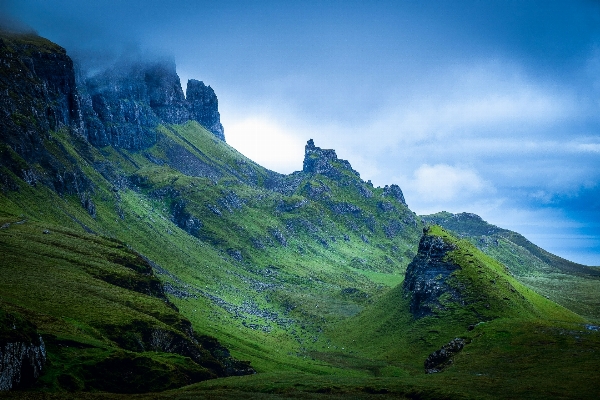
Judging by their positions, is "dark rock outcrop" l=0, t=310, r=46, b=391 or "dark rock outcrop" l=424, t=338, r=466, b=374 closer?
"dark rock outcrop" l=0, t=310, r=46, b=391

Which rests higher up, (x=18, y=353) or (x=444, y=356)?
(x=18, y=353)

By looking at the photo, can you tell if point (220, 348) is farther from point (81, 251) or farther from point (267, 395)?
point (267, 395)

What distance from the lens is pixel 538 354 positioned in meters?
130

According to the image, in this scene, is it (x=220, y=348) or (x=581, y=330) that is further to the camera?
(x=220, y=348)

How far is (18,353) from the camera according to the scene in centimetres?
7644

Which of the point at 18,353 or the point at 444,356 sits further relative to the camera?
the point at 444,356

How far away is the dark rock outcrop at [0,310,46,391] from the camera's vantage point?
240 ft

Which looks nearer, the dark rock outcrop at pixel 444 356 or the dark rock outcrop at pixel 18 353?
the dark rock outcrop at pixel 18 353

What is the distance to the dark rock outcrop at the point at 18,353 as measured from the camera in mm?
73125

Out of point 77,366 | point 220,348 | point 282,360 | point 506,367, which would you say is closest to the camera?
point 77,366

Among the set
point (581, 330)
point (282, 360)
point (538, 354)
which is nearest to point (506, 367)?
point (538, 354)

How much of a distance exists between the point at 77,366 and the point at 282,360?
105412 millimetres

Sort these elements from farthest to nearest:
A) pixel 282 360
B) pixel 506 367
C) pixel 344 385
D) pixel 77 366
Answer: pixel 282 360 < pixel 506 367 < pixel 344 385 < pixel 77 366

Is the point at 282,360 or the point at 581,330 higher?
the point at 581,330
